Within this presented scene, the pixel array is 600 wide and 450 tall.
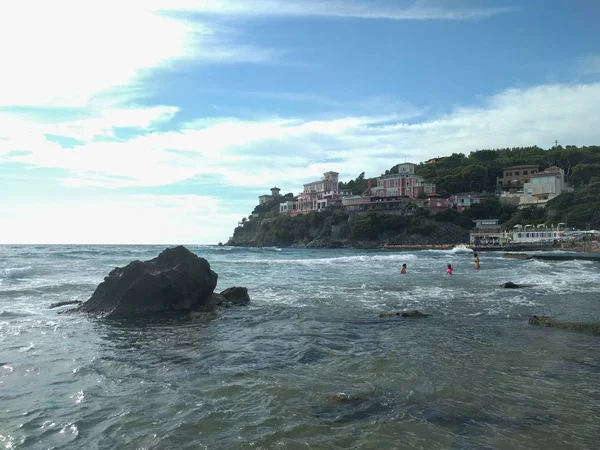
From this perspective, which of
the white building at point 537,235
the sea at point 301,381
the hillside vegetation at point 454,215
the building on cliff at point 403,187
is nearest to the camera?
the sea at point 301,381

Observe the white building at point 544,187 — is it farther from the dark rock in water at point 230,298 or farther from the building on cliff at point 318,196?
the dark rock in water at point 230,298

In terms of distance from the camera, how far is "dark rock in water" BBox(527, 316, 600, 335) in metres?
11.6

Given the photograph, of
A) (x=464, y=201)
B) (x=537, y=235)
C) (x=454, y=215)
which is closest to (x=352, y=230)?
(x=454, y=215)

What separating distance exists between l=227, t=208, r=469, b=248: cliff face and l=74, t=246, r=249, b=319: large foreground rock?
277 feet

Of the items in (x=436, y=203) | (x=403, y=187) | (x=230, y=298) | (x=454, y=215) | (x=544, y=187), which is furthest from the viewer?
(x=403, y=187)

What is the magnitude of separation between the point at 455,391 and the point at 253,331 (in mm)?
6607

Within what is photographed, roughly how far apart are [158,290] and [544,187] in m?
98.3

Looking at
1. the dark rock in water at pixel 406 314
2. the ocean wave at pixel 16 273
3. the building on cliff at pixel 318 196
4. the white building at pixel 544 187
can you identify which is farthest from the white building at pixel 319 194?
the dark rock in water at pixel 406 314

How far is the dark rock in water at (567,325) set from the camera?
37.9 ft

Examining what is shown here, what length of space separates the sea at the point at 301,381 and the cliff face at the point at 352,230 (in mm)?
83583

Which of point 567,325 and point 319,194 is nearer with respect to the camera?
point 567,325

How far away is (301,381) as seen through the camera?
7.74m

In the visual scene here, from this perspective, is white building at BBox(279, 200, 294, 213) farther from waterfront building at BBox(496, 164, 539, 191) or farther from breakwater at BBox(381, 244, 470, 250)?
waterfront building at BBox(496, 164, 539, 191)

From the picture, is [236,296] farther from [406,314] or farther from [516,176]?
[516,176]
